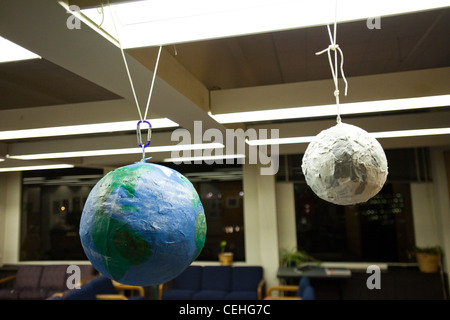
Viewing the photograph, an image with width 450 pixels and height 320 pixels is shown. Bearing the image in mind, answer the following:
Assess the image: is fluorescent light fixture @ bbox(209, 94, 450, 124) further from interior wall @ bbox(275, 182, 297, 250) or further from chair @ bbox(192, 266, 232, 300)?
chair @ bbox(192, 266, 232, 300)

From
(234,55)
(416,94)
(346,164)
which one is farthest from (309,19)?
(234,55)

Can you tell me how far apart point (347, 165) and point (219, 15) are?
81 centimetres

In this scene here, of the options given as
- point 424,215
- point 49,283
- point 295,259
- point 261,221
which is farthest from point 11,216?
point 424,215

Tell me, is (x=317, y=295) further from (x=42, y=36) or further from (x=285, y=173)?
(x=42, y=36)

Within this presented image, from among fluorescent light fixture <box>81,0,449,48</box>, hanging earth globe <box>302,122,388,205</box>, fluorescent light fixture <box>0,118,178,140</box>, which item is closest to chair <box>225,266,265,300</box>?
fluorescent light fixture <box>0,118,178,140</box>

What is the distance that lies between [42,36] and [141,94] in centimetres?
81

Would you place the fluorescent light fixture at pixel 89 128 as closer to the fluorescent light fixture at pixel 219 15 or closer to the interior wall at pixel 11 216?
the fluorescent light fixture at pixel 219 15

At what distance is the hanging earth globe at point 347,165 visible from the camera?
117 centimetres

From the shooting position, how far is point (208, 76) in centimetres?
304

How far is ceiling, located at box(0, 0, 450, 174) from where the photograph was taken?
1.63m

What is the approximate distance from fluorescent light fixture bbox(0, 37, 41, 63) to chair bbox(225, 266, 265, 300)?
15.8 ft

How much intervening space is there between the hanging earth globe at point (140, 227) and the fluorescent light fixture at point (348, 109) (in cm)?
182

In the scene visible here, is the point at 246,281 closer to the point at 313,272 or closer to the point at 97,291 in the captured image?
the point at 313,272

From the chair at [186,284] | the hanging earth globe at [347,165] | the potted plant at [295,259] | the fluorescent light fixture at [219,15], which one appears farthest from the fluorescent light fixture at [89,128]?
the potted plant at [295,259]
